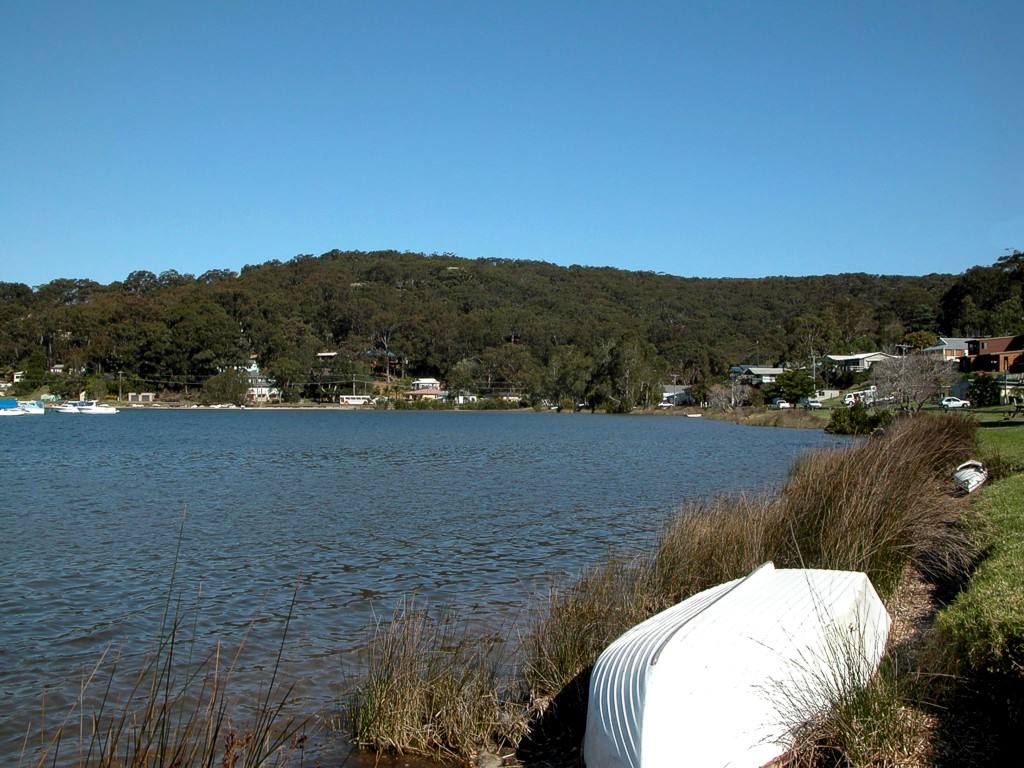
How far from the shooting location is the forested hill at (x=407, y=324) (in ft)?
467

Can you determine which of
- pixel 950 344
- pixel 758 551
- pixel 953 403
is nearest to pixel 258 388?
pixel 950 344

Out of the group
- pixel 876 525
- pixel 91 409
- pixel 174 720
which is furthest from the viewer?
pixel 91 409

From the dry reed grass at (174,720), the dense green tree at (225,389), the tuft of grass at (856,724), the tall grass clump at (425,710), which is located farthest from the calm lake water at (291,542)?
the dense green tree at (225,389)

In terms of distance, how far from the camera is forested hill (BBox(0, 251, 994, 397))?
142 metres

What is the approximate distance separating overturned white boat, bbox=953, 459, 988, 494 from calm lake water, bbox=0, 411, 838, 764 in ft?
13.3

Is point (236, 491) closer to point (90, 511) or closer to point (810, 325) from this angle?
point (90, 511)

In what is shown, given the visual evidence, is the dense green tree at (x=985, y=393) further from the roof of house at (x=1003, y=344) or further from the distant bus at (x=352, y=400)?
the distant bus at (x=352, y=400)

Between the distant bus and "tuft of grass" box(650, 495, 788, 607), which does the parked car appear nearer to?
"tuft of grass" box(650, 495, 788, 607)

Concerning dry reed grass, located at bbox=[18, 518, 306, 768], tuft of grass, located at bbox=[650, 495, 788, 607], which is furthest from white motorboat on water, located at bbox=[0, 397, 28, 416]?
tuft of grass, located at bbox=[650, 495, 788, 607]

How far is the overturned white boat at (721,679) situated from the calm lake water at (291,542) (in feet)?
11.1

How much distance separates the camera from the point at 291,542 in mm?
16766

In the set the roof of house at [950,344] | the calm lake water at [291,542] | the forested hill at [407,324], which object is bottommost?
the calm lake water at [291,542]

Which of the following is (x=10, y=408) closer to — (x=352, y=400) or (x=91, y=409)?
(x=91, y=409)

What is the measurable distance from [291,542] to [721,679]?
41.0ft
